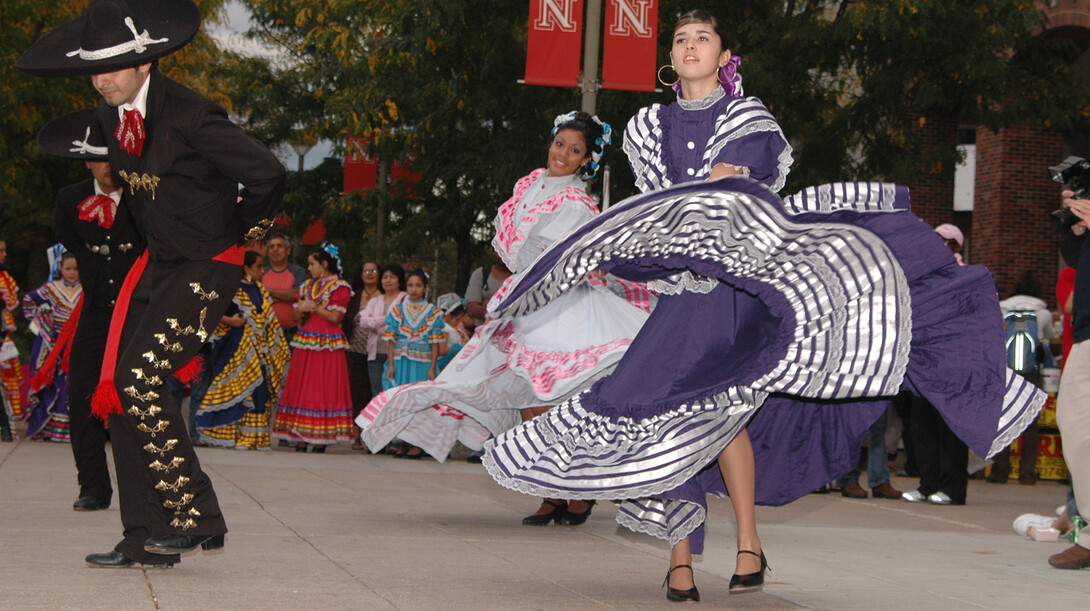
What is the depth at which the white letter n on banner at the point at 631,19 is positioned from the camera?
12086 millimetres

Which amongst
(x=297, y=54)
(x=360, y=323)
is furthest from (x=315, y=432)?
(x=297, y=54)

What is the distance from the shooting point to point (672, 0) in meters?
14.9

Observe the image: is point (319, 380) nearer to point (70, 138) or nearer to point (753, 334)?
point (70, 138)

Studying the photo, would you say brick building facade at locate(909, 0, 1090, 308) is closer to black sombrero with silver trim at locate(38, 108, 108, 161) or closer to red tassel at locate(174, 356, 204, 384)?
black sombrero with silver trim at locate(38, 108, 108, 161)

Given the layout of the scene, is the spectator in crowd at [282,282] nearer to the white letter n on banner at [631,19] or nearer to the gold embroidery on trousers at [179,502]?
the white letter n on banner at [631,19]

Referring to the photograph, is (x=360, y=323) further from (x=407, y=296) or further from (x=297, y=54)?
(x=297, y=54)

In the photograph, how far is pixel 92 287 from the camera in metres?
6.57

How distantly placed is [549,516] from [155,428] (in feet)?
8.97

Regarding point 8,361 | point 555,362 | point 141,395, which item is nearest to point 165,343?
point 141,395

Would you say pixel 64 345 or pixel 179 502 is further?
pixel 64 345

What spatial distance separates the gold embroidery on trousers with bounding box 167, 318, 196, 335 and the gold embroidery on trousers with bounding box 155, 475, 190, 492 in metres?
0.49

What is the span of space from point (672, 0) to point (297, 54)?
20815 millimetres

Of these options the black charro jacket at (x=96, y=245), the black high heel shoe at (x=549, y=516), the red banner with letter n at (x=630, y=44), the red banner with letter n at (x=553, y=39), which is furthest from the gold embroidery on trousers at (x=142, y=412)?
the red banner with letter n at (x=630, y=44)

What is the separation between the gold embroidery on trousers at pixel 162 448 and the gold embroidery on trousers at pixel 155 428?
34 mm
